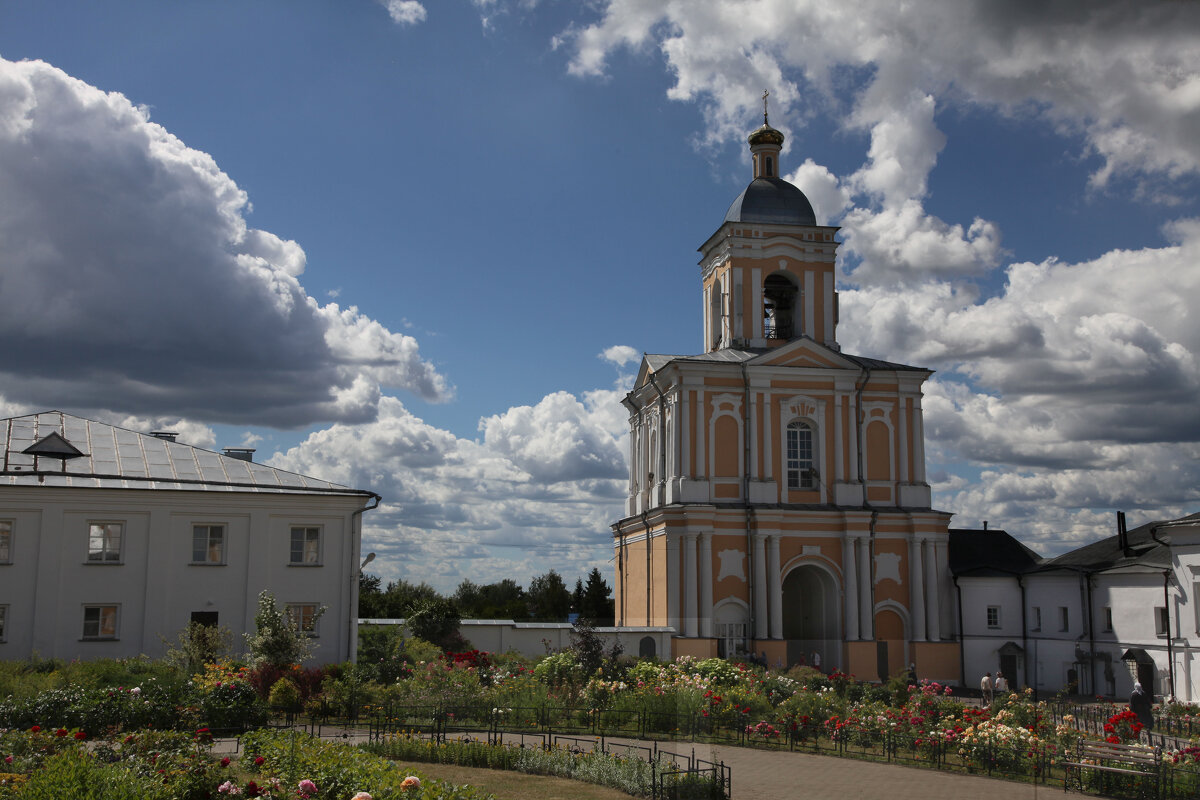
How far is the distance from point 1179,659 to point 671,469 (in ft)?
56.7

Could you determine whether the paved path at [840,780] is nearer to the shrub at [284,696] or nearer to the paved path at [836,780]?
A: the paved path at [836,780]

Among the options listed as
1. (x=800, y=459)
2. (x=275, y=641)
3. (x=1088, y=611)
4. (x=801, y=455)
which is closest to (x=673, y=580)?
(x=800, y=459)

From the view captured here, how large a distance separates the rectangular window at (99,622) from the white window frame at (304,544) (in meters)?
4.67

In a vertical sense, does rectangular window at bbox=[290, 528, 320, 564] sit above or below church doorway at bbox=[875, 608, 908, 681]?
above

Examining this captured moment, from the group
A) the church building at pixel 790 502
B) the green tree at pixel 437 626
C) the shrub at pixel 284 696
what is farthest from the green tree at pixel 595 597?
the shrub at pixel 284 696

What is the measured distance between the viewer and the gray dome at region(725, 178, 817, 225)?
4291 cm

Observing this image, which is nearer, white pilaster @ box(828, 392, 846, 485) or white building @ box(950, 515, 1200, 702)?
white building @ box(950, 515, 1200, 702)

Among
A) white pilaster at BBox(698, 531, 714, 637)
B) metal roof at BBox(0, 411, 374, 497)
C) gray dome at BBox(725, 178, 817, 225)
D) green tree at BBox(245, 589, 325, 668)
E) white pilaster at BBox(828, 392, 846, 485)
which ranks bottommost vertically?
green tree at BBox(245, 589, 325, 668)

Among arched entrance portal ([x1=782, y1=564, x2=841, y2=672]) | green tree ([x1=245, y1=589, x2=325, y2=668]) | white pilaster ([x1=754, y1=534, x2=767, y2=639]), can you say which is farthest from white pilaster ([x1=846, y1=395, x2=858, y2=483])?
green tree ([x1=245, y1=589, x2=325, y2=668])

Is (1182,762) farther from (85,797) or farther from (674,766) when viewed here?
(85,797)

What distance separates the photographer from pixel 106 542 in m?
28.3

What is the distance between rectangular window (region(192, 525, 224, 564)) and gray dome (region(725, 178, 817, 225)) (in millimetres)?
23279

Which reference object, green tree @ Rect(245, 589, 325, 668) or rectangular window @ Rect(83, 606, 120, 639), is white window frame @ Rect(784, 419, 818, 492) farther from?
rectangular window @ Rect(83, 606, 120, 639)

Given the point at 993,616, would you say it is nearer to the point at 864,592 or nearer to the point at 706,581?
the point at 864,592
